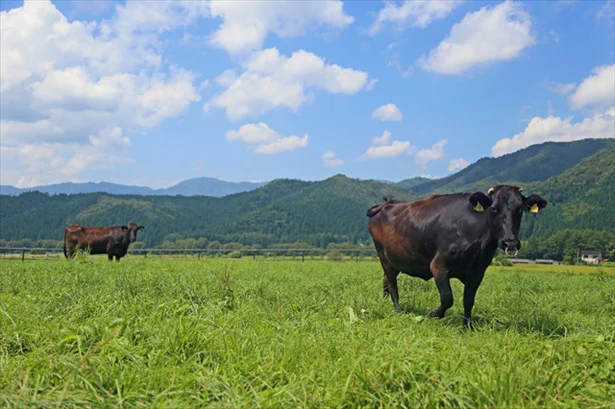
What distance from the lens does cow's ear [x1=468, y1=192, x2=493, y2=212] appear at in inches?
289

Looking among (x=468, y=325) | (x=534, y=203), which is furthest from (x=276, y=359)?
(x=534, y=203)

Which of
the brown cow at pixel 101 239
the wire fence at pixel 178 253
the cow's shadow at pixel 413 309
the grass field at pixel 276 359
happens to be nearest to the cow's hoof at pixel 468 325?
the grass field at pixel 276 359

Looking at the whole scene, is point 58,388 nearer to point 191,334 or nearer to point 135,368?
point 135,368

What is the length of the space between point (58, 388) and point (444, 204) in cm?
622

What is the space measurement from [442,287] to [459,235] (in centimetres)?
83

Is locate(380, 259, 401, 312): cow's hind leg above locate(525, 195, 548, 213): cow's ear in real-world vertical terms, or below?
below

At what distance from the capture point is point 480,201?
734 centimetres

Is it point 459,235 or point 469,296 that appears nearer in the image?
point 469,296

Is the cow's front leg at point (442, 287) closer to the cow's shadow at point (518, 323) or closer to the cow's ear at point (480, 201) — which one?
the cow's shadow at point (518, 323)

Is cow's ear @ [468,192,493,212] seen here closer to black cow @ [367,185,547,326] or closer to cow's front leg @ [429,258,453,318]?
black cow @ [367,185,547,326]

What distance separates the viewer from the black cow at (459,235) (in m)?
7.11

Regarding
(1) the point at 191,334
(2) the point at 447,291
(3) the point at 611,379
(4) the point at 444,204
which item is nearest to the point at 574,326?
(2) the point at 447,291

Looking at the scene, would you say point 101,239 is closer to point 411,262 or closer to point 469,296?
point 411,262

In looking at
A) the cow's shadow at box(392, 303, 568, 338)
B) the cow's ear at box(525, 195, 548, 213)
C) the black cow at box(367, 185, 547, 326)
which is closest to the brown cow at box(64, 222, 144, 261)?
the black cow at box(367, 185, 547, 326)
